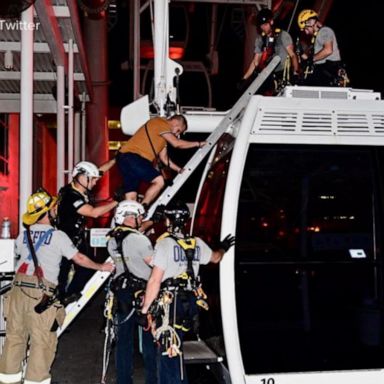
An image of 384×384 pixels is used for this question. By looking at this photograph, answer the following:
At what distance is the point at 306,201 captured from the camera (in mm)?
4879

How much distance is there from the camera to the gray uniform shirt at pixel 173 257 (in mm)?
4633

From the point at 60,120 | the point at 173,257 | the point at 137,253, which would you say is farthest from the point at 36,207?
the point at 60,120

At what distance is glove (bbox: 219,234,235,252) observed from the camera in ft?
15.1

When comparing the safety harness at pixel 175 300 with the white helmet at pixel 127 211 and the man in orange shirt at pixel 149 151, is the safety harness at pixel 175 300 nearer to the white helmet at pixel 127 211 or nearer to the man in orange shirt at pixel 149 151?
the white helmet at pixel 127 211

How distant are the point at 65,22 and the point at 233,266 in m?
5.08

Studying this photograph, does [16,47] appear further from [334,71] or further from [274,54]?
[334,71]

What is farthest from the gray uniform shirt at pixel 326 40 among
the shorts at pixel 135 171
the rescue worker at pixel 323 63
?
the shorts at pixel 135 171

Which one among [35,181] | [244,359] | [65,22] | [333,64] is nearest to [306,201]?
[244,359]

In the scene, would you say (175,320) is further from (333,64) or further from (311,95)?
(333,64)

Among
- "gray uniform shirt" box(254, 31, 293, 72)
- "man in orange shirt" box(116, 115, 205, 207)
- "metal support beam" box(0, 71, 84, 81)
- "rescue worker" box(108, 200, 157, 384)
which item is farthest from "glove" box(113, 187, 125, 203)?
"metal support beam" box(0, 71, 84, 81)

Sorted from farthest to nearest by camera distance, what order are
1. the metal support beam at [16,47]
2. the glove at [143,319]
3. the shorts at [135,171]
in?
the metal support beam at [16,47] → the shorts at [135,171] → the glove at [143,319]

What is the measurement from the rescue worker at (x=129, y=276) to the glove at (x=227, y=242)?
69 cm

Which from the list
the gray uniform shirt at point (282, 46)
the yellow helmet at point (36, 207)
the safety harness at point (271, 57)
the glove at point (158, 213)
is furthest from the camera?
the gray uniform shirt at point (282, 46)

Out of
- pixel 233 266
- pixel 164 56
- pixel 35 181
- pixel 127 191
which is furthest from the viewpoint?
pixel 35 181
